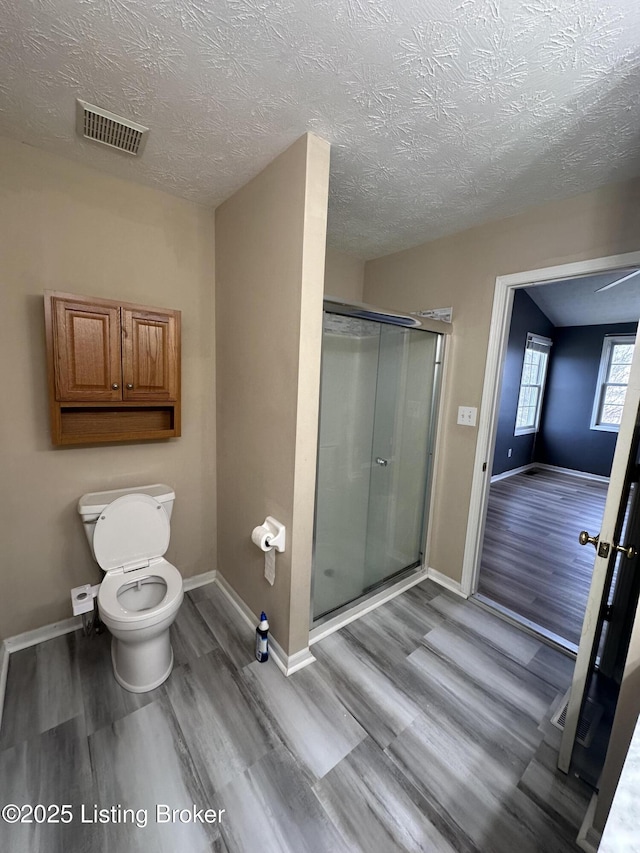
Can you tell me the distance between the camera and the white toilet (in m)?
1.52

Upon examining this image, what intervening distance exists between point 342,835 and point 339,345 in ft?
6.32

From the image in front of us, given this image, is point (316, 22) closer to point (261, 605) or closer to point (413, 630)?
point (261, 605)

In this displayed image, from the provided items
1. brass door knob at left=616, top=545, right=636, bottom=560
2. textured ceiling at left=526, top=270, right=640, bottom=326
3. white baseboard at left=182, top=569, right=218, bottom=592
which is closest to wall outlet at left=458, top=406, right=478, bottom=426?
brass door knob at left=616, top=545, right=636, bottom=560

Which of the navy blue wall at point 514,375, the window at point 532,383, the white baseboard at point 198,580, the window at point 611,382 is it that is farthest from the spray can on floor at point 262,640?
the window at point 611,382

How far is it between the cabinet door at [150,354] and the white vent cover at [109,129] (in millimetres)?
691

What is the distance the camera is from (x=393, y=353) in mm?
2234

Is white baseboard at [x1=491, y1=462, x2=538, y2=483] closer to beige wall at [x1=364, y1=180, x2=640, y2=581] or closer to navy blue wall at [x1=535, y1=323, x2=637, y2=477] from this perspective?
navy blue wall at [x1=535, y1=323, x2=637, y2=477]

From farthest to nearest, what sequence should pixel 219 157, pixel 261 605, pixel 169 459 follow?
pixel 169 459 < pixel 261 605 < pixel 219 157

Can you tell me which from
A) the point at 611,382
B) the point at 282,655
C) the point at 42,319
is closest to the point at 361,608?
the point at 282,655

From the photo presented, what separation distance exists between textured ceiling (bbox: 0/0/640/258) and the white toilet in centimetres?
168

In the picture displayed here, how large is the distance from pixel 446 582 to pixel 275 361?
6.53 ft

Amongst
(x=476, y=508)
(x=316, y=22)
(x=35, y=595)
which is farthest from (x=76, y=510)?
(x=476, y=508)

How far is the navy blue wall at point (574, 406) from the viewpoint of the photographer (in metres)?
5.39

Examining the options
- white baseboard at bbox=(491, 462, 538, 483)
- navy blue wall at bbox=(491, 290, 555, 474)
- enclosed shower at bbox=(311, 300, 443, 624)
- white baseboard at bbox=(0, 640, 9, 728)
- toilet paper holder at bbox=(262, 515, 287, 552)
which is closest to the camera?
white baseboard at bbox=(0, 640, 9, 728)
